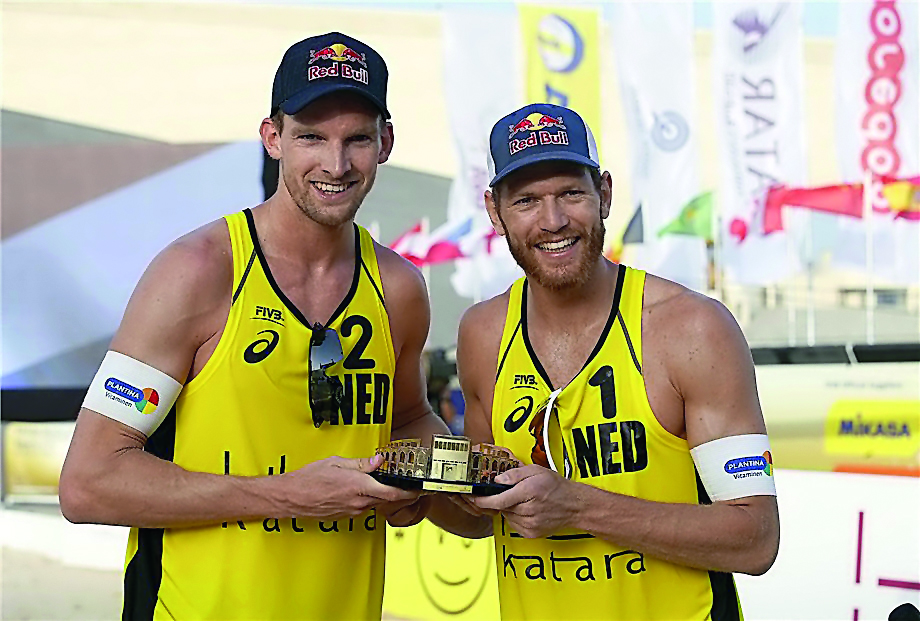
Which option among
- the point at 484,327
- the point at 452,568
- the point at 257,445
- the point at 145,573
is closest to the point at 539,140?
the point at 484,327

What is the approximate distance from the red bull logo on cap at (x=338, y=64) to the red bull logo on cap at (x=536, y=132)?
50cm

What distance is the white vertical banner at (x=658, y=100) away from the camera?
17.2 m

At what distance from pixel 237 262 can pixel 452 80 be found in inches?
614

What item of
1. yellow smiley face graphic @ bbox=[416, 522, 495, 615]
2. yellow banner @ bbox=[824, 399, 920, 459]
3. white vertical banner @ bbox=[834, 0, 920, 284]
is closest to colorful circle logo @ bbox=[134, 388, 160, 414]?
yellow smiley face graphic @ bbox=[416, 522, 495, 615]

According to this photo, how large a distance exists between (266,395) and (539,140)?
115 centimetres

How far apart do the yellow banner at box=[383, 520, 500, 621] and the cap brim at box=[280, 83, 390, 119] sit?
4.16m

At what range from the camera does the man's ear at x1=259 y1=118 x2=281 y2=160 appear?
335 cm

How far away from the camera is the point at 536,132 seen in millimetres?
3213

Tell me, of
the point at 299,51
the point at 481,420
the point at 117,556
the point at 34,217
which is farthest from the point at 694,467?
the point at 34,217

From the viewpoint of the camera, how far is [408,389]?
3.78 meters

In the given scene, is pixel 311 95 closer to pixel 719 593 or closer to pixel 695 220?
pixel 719 593

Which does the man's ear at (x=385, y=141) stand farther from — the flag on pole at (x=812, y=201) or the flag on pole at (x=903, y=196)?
the flag on pole at (x=903, y=196)

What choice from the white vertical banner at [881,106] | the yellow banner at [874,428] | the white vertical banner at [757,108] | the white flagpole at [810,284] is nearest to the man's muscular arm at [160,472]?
the yellow banner at [874,428]

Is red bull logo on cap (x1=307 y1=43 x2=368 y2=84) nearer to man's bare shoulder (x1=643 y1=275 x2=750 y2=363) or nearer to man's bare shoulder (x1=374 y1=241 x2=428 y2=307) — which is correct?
man's bare shoulder (x1=374 y1=241 x2=428 y2=307)
